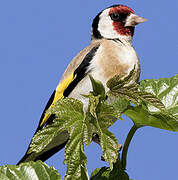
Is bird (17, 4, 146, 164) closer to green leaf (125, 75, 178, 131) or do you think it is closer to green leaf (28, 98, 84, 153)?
green leaf (125, 75, 178, 131)

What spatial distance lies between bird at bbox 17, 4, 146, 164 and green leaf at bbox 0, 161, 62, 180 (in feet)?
4.69

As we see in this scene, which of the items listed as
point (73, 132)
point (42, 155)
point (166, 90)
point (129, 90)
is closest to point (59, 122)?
point (73, 132)

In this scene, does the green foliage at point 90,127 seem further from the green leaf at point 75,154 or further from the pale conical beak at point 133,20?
the pale conical beak at point 133,20

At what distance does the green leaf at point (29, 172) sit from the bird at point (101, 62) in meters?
1.43

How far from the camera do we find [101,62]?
339 cm

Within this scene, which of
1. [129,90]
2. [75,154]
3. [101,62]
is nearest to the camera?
[75,154]

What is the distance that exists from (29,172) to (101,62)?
165cm

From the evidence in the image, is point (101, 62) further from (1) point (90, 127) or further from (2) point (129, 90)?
(1) point (90, 127)

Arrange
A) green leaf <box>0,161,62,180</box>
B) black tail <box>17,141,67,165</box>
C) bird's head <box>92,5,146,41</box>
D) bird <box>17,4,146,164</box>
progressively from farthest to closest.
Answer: bird's head <box>92,5,146,41</box>
black tail <box>17,141,67,165</box>
bird <box>17,4,146,164</box>
green leaf <box>0,161,62,180</box>

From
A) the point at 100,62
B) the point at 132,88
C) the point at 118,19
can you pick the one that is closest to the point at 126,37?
the point at 118,19

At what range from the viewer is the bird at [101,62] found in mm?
3347

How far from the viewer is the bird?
3.35 metres

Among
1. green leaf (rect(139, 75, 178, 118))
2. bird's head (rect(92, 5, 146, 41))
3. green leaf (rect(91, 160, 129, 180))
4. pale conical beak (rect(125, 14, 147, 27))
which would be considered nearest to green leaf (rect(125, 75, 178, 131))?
green leaf (rect(139, 75, 178, 118))

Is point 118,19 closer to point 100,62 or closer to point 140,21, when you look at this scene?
point 140,21
